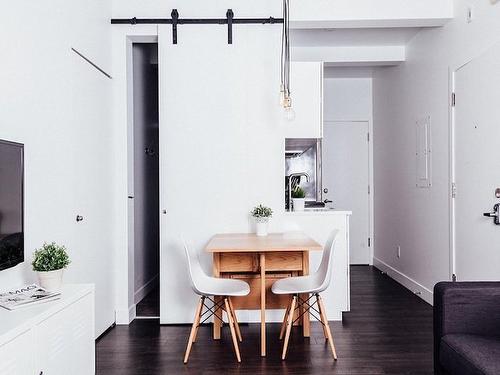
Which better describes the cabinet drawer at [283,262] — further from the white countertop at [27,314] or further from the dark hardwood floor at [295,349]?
the white countertop at [27,314]

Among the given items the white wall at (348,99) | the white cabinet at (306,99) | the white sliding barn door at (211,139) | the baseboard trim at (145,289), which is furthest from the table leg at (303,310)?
the white wall at (348,99)

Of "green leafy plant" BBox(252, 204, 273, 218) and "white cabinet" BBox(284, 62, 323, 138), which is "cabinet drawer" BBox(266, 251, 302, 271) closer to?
"green leafy plant" BBox(252, 204, 273, 218)

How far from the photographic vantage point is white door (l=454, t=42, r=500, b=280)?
3.15 m

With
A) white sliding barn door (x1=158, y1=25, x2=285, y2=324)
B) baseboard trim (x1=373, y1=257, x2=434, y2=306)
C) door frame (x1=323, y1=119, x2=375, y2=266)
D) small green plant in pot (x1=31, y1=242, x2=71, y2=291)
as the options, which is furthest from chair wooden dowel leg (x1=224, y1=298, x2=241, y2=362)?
door frame (x1=323, y1=119, x2=375, y2=266)

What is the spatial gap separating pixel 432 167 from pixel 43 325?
372 cm

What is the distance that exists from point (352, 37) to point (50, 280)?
4.07m

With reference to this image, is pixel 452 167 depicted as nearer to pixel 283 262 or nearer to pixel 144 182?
pixel 283 262

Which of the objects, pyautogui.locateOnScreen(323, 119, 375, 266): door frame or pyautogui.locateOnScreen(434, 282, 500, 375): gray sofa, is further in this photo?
pyautogui.locateOnScreen(323, 119, 375, 266): door frame

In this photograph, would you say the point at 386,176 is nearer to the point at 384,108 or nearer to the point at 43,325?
the point at 384,108

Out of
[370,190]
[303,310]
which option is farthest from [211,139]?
[370,190]

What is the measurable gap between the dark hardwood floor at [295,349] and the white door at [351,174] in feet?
7.93

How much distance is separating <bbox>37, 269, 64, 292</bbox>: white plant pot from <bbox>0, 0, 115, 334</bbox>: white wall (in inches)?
7.0

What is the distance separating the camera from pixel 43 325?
70.9 inches

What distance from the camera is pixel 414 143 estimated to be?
4824 millimetres
